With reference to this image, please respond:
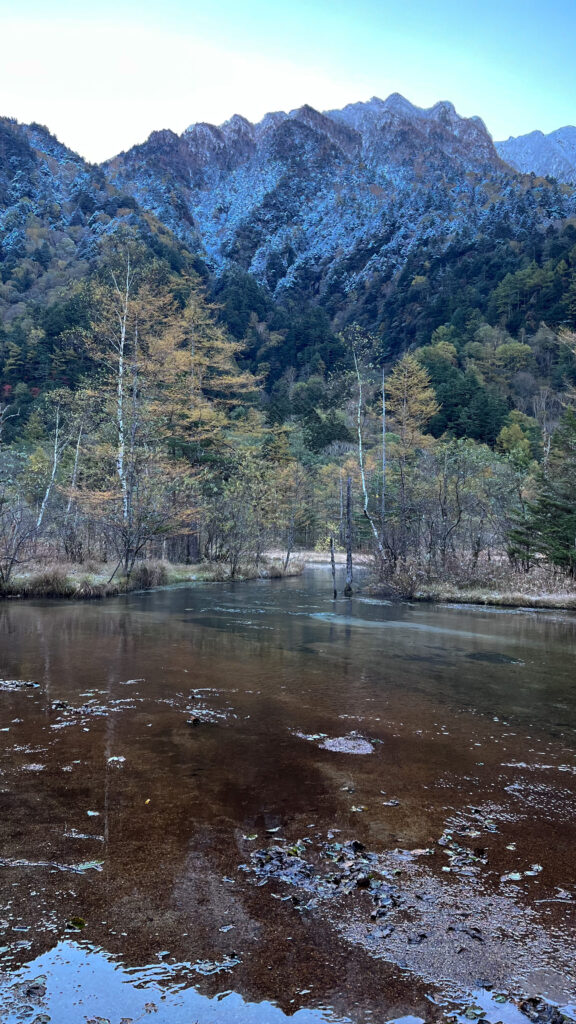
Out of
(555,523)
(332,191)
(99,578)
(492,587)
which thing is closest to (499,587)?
(492,587)

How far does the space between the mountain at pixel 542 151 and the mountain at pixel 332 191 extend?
31104 millimetres

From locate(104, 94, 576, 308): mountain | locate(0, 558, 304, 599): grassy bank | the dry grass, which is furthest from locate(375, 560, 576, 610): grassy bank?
locate(104, 94, 576, 308): mountain

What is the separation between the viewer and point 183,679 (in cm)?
788

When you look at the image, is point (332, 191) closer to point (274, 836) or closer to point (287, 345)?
point (287, 345)

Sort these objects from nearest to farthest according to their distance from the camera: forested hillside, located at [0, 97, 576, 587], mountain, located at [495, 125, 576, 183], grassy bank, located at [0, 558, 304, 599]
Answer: grassy bank, located at [0, 558, 304, 599] < forested hillside, located at [0, 97, 576, 587] < mountain, located at [495, 125, 576, 183]

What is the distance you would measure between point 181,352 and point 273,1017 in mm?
28678

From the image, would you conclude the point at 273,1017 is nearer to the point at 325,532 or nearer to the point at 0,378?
the point at 325,532

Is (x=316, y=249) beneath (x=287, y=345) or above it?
above

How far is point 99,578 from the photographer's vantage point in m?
17.9

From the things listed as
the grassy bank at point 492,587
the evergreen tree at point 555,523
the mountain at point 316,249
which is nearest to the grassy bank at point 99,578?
the grassy bank at point 492,587

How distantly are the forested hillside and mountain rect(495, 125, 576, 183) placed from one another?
34877 millimetres

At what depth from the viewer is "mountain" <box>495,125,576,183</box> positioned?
16850cm

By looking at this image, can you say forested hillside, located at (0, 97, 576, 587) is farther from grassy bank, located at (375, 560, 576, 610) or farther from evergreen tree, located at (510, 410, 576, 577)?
grassy bank, located at (375, 560, 576, 610)

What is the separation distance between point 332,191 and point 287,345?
5799 centimetres
